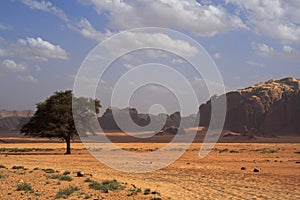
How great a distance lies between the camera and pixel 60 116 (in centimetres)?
4322

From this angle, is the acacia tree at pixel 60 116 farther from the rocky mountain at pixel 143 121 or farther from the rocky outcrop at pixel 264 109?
the rocky mountain at pixel 143 121

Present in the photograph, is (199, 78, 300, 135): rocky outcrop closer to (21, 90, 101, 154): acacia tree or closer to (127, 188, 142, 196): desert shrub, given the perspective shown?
(21, 90, 101, 154): acacia tree

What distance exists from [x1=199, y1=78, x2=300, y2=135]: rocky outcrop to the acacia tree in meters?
62.7

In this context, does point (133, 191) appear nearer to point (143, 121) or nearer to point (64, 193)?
point (64, 193)

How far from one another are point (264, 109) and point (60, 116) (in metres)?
79.3

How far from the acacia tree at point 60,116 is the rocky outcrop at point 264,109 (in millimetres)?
62662

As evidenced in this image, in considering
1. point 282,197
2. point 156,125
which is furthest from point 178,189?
point 156,125

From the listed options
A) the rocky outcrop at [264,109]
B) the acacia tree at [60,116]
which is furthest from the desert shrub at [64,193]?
the rocky outcrop at [264,109]

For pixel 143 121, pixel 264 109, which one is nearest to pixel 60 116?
pixel 264 109

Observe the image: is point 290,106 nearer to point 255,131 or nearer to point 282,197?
point 255,131

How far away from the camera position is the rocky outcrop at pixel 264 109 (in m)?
102

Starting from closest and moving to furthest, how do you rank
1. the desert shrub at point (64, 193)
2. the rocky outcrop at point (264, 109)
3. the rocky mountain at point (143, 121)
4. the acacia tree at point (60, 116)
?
the desert shrub at point (64, 193) → the acacia tree at point (60, 116) → the rocky outcrop at point (264, 109) → the rocky mountain at point (143, 121)

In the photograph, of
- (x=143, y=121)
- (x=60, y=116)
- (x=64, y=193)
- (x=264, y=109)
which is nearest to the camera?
(x=64, y=193)

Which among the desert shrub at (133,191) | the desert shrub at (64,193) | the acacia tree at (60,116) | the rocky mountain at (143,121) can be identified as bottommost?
the desert shrub at (133,191)
